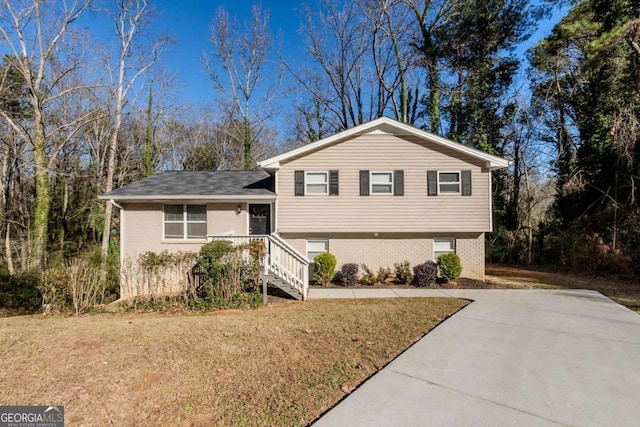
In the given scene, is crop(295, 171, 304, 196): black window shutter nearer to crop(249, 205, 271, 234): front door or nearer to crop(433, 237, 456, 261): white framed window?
crop(249, 205, 271, 234): front door

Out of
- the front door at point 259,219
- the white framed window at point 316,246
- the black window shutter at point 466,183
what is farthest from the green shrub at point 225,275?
the black window shutter at point 466,183

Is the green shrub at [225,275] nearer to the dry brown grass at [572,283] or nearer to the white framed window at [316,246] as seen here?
the white framed window at [316,246]

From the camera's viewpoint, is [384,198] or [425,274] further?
[384,198]

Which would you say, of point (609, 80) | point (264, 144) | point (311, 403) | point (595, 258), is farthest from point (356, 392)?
point (264, 144)

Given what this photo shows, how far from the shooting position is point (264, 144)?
92.1 ft

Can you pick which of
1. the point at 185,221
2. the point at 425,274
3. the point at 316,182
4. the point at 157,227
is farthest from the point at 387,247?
the point at 157,227

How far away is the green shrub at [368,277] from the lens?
1109 centimetres

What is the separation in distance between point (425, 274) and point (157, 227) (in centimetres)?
990

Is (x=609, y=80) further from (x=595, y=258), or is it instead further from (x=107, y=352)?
(x=107, y=352)

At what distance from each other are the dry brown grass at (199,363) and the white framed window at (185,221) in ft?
16.1

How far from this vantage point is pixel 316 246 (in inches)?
459

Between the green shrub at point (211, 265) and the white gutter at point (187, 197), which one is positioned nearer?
the green shrub at point (211, 265)

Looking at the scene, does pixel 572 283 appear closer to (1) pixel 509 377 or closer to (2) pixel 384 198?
(2) pixel 384 198

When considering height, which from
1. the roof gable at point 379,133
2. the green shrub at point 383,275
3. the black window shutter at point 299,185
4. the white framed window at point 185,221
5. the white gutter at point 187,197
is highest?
the roof gable at point 379,133
